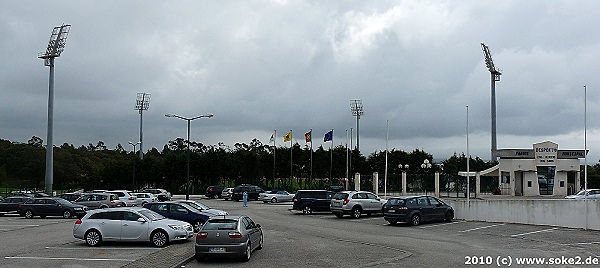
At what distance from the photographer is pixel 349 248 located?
22.7 metres

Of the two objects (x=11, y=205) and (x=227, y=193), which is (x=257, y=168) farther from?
(x=11, y=205)

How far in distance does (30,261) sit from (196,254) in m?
4.94

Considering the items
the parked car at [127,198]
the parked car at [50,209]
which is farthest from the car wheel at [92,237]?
the parked car at [127,198]

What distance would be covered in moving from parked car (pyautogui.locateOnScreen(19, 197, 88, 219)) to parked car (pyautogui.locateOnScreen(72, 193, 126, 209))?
4140 millimetres

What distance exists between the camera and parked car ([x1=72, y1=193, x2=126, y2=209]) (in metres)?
45.0

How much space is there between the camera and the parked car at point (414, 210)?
107 feet

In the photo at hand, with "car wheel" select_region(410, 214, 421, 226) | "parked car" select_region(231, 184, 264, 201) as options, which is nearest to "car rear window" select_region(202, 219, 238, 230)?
"car wheel" select_region(410, 214, 421, 226)

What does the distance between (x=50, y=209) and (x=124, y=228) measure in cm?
1941

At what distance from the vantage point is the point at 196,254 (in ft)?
63.1

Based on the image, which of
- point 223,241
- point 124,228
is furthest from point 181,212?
point 223,241

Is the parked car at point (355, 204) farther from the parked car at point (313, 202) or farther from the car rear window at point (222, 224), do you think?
the car rear window at point (222, 224)

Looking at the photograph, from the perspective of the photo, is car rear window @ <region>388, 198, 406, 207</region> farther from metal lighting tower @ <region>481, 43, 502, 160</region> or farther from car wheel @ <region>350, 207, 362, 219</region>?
metal lighting tower @ <region>481, 43, 502, 160</region>

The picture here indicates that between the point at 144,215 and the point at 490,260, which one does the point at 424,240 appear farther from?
the point at 144,215

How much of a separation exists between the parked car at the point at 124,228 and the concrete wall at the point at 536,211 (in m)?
17.0
